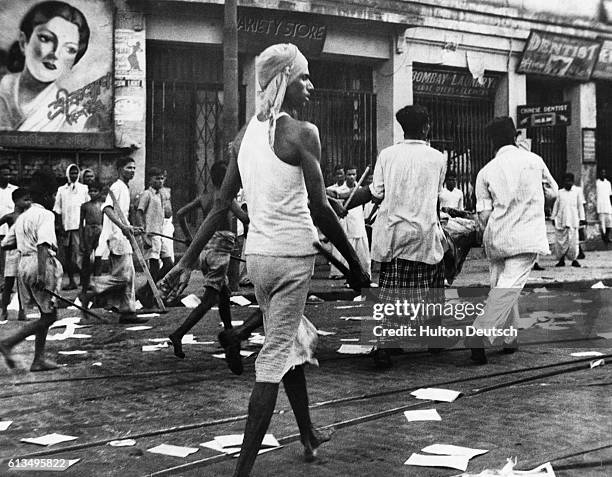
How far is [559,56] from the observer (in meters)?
21.1

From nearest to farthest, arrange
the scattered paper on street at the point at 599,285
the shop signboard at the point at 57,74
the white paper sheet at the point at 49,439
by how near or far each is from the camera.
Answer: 1. the white paper sheet at the point at 49,439
2. the scattered paper on street at the point at 599,285
3. the shop signboard at the point at 57,74

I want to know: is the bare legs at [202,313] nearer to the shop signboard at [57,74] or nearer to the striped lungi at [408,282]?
the striped lungi at [408,282]

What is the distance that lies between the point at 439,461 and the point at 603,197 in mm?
19143

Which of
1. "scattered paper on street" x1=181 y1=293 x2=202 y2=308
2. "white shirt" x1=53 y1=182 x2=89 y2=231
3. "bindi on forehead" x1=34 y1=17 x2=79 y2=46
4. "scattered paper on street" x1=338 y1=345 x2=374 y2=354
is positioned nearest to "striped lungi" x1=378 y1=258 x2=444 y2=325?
"scattered paper on street" x1=338 y1=345 x2=374 y2=354

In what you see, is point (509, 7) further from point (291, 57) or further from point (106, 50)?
point (291, 57)

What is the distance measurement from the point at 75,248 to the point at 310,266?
10.3 meters

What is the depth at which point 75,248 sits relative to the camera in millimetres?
13430

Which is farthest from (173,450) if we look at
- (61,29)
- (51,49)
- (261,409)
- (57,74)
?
(61,29)

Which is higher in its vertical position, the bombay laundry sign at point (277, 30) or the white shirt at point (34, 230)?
the bombay laundry sign at point (277, 30)

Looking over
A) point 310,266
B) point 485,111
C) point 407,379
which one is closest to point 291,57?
point 310,266

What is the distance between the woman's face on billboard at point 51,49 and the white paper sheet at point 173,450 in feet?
38.2

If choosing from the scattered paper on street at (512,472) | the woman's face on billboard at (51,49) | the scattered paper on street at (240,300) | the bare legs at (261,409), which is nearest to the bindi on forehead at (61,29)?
the woman's face on billboard at (51,49)

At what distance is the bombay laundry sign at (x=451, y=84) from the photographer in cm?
1914

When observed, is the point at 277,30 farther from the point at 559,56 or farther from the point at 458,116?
the point at 559,56
